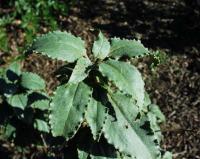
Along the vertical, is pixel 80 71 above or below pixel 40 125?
above

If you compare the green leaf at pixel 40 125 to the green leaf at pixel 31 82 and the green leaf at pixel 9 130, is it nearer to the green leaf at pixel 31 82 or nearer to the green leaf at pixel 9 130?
the green leaf at pixel 9 130

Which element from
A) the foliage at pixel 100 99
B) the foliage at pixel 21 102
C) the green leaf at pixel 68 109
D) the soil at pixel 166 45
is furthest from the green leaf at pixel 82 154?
the soil at pixel 166 45

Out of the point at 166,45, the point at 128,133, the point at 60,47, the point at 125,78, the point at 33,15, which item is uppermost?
the point at 60,47

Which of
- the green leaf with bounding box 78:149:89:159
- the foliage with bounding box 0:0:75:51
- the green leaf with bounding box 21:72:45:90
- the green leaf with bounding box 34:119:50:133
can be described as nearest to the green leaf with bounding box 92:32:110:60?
the green leaf with bounding box 78:149:89:159

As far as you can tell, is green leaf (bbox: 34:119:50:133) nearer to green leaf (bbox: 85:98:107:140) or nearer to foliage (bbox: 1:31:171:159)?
foliage (bbox: 1:31:171:159)

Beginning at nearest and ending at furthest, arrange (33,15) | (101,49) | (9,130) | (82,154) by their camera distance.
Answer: (101,49), (82,154), (9,130), (33,15)

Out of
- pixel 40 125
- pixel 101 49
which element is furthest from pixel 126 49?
pixel 40 125

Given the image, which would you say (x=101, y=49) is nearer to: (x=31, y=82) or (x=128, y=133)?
(x=128, y=133)
